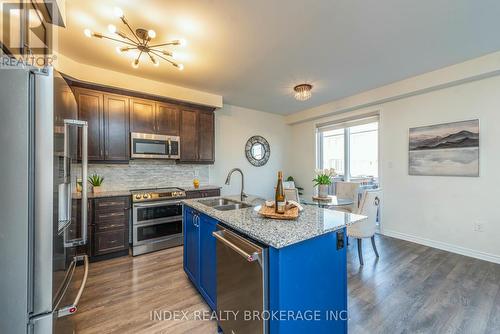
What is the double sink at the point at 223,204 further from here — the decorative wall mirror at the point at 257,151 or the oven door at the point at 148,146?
the decorative wall mirror at the point at 257,151

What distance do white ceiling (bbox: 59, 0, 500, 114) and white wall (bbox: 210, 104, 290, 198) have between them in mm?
1319

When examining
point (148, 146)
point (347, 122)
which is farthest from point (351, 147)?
point (148, 146)

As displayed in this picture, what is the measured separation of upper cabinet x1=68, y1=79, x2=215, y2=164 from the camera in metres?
2.98

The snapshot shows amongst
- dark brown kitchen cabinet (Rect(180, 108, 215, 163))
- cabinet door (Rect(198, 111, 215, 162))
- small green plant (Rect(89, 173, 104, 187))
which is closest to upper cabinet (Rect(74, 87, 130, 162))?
small green plant (Rect(89, 173, 104, 187))

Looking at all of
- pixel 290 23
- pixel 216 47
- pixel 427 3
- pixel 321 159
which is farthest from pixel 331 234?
pixel 321 159

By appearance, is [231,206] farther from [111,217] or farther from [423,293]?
[423,293]

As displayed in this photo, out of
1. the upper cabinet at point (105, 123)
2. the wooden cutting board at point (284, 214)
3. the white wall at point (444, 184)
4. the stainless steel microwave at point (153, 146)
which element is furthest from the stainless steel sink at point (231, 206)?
the white wall at point (444, 184)

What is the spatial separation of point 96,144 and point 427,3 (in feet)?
13.7

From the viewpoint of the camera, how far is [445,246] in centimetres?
316

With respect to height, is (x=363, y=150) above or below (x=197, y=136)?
below

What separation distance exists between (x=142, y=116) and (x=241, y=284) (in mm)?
3130

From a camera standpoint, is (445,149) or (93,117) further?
(445,149)

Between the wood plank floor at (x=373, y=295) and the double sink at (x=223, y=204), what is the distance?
3.01ft

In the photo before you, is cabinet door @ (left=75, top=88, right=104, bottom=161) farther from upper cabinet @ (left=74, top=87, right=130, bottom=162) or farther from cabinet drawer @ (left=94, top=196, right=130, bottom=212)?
cabinet drawer @ (left=94, top=196, right=130, bottom=212)
